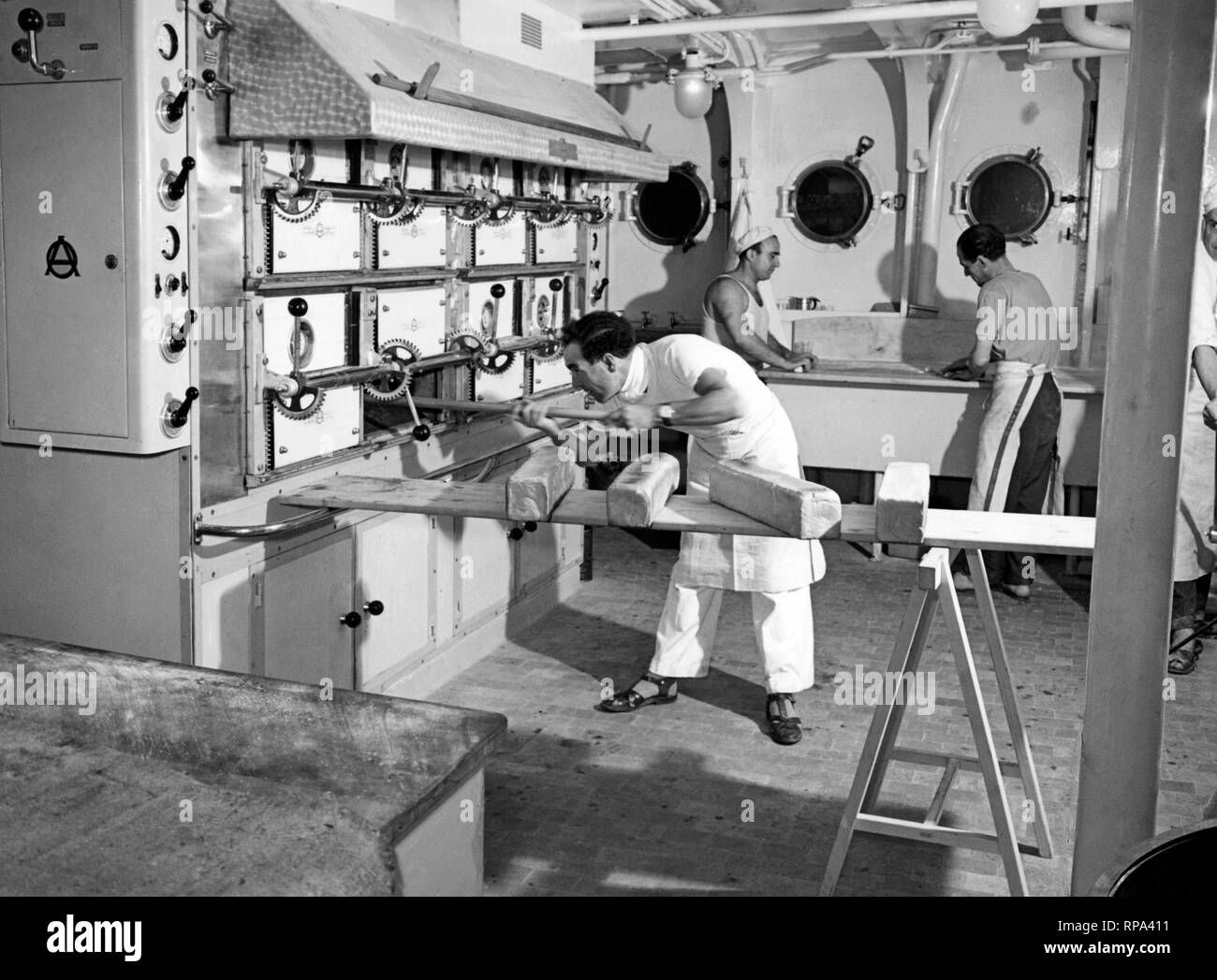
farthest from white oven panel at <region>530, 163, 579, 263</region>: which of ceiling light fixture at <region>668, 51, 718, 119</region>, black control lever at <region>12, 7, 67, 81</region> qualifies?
black control lever at <region>12, 7, 67, 81</region>

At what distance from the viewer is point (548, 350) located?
6.06m

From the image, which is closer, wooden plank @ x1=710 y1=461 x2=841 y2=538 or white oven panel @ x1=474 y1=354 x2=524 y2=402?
wooden plank @ x1=710 y1=461 x2=841 y2=538

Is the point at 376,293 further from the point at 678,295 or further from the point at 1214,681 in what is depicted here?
the point at 678,295

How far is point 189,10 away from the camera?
3.59 meters

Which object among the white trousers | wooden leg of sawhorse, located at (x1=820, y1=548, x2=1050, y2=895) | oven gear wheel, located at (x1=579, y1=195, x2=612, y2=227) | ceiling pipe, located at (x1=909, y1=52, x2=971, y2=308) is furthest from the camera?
ceiling pipe, located at (x1=909, y1=52, x2=971, y2=308)

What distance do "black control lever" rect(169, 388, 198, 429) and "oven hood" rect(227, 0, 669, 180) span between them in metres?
0.77

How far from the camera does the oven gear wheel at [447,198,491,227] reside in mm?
5043

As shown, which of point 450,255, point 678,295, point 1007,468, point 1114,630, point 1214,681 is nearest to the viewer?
point 1114,630

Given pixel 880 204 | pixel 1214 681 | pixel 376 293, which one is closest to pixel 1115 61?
pixel 880 204

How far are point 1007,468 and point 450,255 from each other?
3.39 metres

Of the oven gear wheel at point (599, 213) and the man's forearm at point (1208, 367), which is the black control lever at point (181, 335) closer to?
the oven gear wheel at point (599, 213)

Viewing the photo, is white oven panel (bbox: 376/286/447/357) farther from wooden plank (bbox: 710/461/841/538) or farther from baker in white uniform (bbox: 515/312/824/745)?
wooden plank (bbox: 710/461/841/538)

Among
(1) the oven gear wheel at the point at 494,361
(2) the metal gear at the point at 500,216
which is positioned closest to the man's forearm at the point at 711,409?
(1) the oven gear wheel at the point at 494,361
